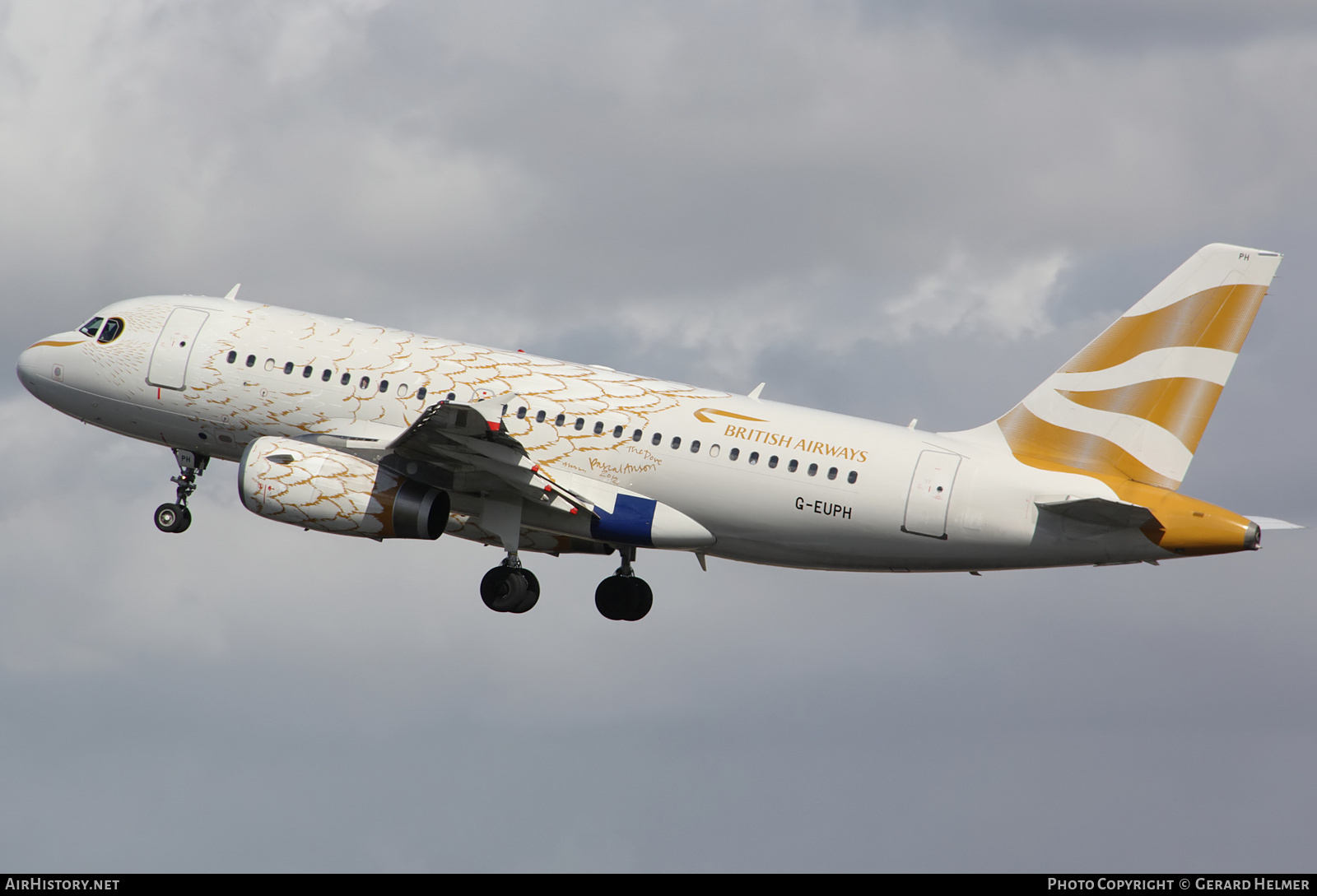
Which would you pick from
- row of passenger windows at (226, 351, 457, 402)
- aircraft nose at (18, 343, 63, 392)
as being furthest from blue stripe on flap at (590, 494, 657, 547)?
aircraft nose at (18, 343, 63, 392)

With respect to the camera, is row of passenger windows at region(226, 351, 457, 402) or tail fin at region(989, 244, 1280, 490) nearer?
tail fin at region(989, 244, 1280, 490)

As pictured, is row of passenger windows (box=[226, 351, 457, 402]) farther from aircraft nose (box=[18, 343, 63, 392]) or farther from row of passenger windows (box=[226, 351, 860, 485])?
aircraft nose (box=[18, 343, 63, 392])

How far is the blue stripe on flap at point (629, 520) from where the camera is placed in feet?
125

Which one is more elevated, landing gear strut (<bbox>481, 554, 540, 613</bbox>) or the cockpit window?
the cockpit window

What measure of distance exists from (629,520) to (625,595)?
5572 millimetres

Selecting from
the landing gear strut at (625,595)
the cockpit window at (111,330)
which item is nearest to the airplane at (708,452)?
the cockpit window at (111,330)

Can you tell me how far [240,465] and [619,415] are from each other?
31.4 ft

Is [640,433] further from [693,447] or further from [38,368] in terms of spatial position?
[38,368]

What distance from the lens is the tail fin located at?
3662cm

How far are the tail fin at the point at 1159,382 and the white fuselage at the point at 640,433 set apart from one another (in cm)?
100

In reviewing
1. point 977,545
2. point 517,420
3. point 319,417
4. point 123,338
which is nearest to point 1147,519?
point 977,545

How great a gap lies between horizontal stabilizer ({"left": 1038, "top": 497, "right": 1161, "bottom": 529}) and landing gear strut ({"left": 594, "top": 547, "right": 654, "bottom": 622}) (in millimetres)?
12449

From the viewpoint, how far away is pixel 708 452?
3781 centimetres

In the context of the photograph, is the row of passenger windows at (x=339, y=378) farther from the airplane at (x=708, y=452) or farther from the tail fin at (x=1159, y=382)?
the tail fin at (x=1159, y=382)
